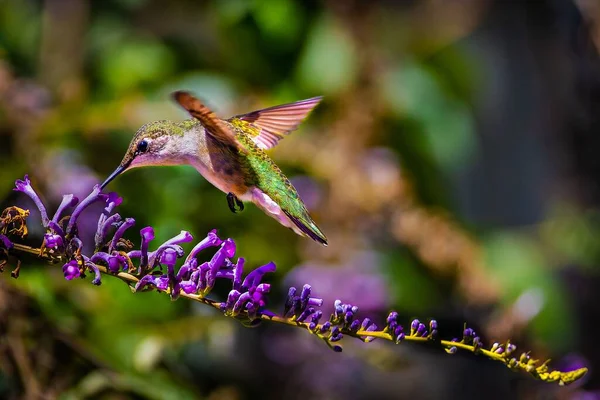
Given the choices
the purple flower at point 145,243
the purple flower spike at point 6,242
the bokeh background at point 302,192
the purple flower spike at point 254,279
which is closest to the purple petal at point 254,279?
the purple flower spike at point 254,279

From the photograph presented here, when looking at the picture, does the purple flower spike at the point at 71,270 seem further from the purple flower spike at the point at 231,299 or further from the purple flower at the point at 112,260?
the purple flower spike at the point at 231,299

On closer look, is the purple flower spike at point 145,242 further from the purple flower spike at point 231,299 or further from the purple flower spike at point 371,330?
the purple flower spike at point 371,330

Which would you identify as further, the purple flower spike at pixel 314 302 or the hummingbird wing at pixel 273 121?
the hummingbird wing at pixel 273 121

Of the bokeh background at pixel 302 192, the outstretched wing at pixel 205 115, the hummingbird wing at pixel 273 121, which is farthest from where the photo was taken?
the bokeh background at pixel 302 192

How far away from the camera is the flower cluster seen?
875mm

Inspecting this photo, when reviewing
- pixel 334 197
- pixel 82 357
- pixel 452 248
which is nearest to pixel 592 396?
pixel 452 248

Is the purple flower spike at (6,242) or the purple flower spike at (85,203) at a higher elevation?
the purple flower spike at (85,203)

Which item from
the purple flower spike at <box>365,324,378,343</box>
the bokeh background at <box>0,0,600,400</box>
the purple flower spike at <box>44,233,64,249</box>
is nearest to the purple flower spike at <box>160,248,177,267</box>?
the purple flower spike at <box>44,233,64,249</box>

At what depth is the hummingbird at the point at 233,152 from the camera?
89 centimetres

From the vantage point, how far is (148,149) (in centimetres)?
90

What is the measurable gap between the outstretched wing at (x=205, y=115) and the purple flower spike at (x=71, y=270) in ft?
0.60

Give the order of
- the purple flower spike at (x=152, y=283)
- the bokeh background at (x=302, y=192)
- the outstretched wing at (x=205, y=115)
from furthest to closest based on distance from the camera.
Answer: the bokeh background at (x=302, y=192) < the purple flower spike at (x=152, y=283) < the outstretched wing at (x=205, y=115)

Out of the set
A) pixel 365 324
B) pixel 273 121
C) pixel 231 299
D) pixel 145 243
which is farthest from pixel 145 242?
pixel 273 121

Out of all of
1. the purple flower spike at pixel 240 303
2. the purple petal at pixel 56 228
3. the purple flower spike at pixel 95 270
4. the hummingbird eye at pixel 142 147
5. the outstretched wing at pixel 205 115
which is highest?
the outstretched wing at pixel 205 115
